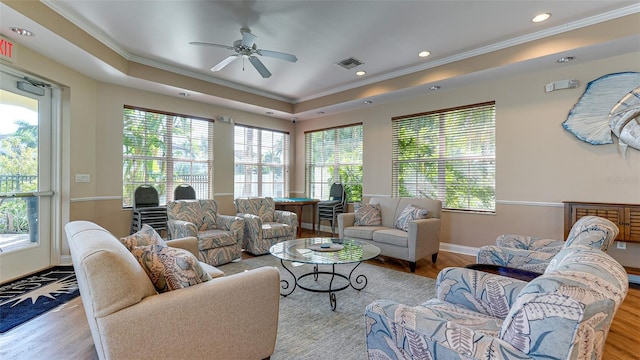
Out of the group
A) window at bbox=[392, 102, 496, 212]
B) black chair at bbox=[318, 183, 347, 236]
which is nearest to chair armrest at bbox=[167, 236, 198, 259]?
black chair at bbox=[318, 183, 347, 236]

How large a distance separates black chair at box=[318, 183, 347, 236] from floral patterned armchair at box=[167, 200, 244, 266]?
6.99ft

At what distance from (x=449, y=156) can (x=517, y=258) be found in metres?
2.82

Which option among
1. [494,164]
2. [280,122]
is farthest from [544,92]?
[280,122]

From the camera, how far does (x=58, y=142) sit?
377 centimetres

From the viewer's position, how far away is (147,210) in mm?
4398

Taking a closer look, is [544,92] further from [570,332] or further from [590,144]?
[570,332]

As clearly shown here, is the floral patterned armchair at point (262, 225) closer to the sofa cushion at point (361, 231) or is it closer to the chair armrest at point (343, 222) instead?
the chair armrest at point (343, 222)

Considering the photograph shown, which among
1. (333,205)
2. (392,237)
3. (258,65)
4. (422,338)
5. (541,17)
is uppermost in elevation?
(541,17)

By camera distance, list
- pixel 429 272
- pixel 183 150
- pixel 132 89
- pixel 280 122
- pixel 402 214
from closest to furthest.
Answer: pixel 429 272, pixel 402 214, pixel 132 89, pixel 183 150, pixel 280 122

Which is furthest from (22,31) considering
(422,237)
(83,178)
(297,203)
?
(422,237)

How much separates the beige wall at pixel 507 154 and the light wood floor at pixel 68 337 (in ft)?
4.61

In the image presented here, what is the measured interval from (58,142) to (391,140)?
16.6ft

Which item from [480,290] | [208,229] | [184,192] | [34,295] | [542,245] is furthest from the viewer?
[184,192]

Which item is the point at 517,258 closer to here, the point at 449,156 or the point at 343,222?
the point at 343,222
